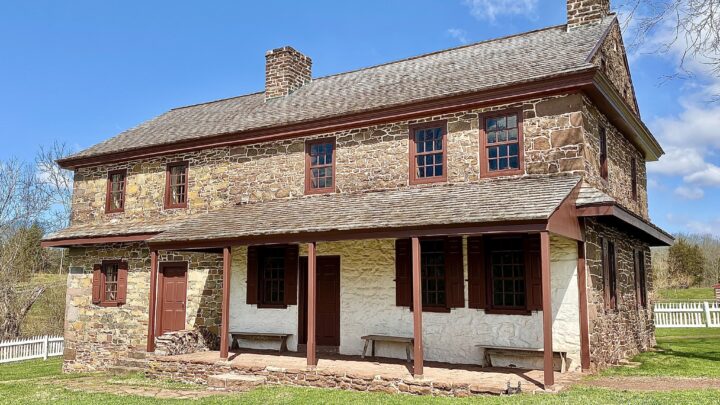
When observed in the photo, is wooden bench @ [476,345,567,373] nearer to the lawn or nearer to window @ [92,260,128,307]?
the lawn

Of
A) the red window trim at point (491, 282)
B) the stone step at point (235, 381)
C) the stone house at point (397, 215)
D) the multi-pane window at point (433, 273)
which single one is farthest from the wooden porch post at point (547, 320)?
the stone step at point (235, 381)

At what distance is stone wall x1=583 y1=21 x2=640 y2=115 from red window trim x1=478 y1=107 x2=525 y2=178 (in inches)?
70.7

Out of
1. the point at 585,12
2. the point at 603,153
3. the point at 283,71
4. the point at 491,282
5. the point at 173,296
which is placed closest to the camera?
the point at 491,282

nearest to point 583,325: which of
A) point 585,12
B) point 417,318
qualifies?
point 417,318

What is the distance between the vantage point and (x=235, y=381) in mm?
10086

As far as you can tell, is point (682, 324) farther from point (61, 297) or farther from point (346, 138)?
point (61, 297)

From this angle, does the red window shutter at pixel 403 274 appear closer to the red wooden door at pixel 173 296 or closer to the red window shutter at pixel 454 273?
the red window shutter at pixel 454 273

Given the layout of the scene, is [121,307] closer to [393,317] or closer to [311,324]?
[311,324]

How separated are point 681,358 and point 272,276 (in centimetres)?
888

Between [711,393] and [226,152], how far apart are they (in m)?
11.2

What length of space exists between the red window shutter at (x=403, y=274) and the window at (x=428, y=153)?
1.38m

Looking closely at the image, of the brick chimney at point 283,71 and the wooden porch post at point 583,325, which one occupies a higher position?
the brick chimney at point 283,71

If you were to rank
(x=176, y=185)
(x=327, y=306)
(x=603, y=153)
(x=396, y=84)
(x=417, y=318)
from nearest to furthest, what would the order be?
1. (x=417, y=318)
2. (x=603, y=153)
3. (x=327, y=306)
4. (x=396, y=84)
5. (x=176, y=185)

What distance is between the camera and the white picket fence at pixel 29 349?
61.0 ft
